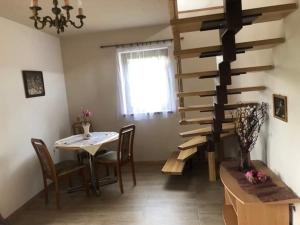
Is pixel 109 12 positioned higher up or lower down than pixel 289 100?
higher up

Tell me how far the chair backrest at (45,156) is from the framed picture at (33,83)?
0.80 m

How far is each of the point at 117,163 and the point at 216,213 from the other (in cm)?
143

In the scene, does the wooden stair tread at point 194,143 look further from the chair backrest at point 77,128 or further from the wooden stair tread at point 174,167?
the chair backrest at point 77,128

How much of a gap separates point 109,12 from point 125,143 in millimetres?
1769

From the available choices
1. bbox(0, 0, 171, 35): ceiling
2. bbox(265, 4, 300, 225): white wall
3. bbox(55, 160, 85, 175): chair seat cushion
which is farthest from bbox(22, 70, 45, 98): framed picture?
bbox(265, 4, 300, 225): white wall

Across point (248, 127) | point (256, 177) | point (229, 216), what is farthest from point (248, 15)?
point (229, 216)

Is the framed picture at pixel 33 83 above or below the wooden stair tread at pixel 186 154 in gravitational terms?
above

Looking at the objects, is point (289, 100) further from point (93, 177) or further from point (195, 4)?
point (93, 177)

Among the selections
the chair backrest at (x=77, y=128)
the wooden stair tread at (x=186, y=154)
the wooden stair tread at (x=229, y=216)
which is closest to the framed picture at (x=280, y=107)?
the wooden stair tread at (x=229, y=216)

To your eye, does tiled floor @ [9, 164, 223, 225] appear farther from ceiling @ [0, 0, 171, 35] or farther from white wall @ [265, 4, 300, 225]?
ceiling @ [0, 0, 171, 35]

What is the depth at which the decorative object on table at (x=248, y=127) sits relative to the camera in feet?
8.71

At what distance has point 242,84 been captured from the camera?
357 cm

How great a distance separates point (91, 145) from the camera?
342 cm

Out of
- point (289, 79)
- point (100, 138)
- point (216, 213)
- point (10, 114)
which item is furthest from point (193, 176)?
point (10, 114)
